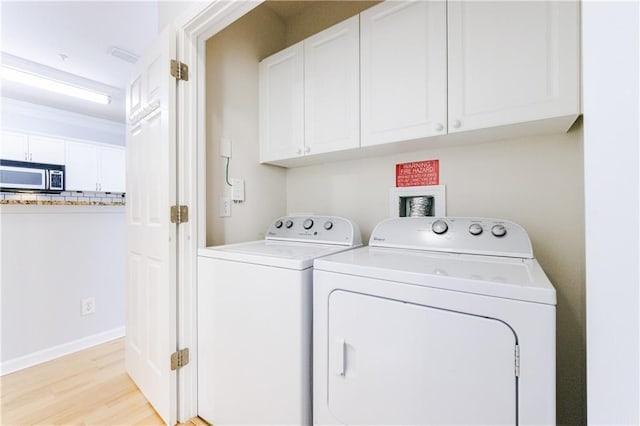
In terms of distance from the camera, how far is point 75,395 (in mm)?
1765

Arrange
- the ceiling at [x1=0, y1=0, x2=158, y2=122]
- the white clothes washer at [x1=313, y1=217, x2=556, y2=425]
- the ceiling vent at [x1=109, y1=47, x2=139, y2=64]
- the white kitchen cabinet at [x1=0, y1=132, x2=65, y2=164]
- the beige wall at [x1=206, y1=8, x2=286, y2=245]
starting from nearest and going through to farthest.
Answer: the white clothes washer at [x1=313, y1=217, x2=556, y2=425]
the beige wall at [x1=206, y1=8, x2=286, y2=245]
the ceiling at [x1=0, y1=0, x2=158, y2=122]
the ceiling vent at [x1=109, y1=47, x2=139, y2=64]
the white kitchen cabinet at [x1=0, y1=132, x2=65, y2=164]

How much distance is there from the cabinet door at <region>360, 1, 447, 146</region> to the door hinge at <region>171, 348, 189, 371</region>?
147 cm

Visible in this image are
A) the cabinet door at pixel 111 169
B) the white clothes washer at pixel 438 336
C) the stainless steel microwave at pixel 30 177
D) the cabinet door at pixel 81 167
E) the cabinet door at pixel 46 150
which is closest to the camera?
the white clothes washer at pixel 438 336

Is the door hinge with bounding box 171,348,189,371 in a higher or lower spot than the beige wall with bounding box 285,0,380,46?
lower

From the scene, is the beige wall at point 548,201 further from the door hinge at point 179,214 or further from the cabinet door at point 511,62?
the door hinge at point 179,214

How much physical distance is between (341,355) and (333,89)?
134cm

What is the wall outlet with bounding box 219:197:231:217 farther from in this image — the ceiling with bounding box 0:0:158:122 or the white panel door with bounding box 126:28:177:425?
the ceiling with bounding box 0:0:158:122

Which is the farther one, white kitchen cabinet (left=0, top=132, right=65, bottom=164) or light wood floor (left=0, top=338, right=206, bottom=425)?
white kitchen cabinet (left=0, top=132, right=65, bottom=164)

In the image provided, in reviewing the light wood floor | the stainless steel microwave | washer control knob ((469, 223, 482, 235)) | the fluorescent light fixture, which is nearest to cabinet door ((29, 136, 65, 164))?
the stainless steel microwave

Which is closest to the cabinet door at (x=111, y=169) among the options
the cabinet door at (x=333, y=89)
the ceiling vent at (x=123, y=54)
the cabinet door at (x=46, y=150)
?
the cabinet door at (x=46, y=150)

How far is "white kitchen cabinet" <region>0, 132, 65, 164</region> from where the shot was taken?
149 inches

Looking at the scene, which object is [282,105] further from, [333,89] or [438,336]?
[438,336]

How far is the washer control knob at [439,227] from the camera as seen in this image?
136cm

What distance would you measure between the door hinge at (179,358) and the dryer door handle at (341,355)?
3.14 ft
